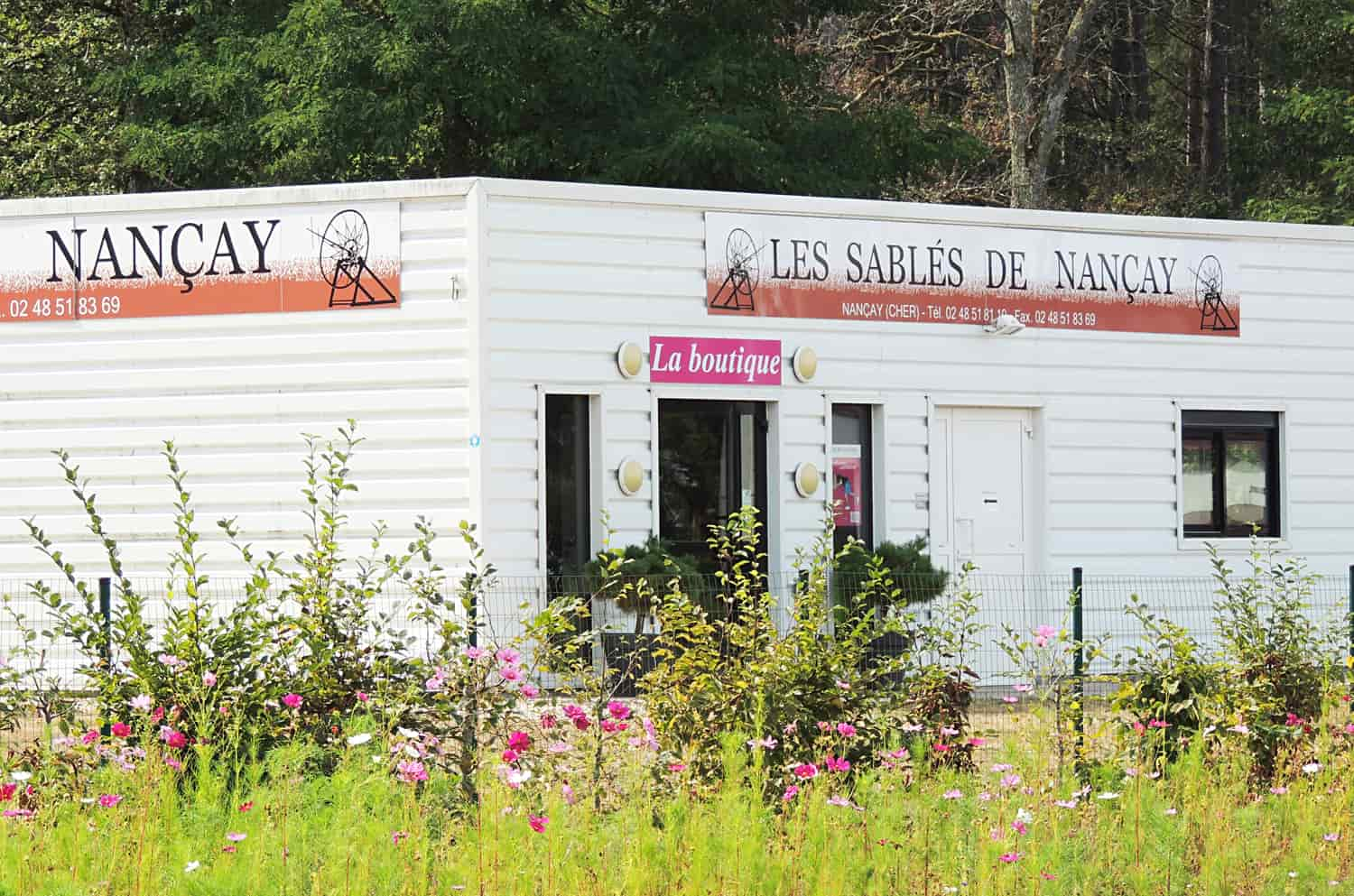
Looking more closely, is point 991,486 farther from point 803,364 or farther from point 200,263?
point 200,263

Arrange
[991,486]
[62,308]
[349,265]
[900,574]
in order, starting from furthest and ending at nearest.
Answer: [991,486] → [62,308] → [900,574] → [349,265]

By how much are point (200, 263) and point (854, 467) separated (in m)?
5.62

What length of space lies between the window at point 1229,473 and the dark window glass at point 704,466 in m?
4.23

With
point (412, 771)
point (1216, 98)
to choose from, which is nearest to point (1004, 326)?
point (412, 771)

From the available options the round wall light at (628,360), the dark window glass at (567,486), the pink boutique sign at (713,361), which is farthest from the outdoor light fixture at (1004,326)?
the dark window glass at (567,486)

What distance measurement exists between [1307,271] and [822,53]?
1543 cm

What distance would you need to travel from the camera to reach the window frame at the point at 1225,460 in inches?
675

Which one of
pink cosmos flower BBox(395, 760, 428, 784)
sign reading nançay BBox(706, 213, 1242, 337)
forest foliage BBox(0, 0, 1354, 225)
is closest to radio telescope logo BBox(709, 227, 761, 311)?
sign reading nançay BBox(706, 213, 1242, 337)

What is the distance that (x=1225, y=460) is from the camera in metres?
17.5

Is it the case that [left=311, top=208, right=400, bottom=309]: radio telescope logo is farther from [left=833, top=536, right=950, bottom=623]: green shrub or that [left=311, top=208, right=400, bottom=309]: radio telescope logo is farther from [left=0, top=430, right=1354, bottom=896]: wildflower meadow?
[left=0, top=430, right=1354, bottom=896]: wildflower meadow

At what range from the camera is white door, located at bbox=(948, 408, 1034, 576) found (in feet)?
54.0

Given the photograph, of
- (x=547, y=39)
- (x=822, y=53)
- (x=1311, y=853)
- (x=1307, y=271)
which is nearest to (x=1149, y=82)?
(x=822, y=53)

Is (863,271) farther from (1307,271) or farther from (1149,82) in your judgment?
(1149,82)

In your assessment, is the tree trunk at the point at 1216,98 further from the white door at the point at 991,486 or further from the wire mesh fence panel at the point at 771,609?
the white door at the point at 991,486
